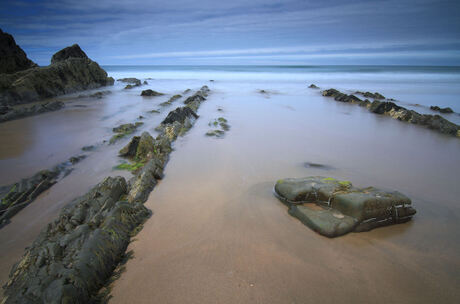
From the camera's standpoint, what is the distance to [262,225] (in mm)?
3094

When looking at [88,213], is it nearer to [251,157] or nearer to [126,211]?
[126,211]

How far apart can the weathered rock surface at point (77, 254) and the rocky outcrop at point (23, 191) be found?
1.03 meters

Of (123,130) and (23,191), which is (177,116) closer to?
(123,130)

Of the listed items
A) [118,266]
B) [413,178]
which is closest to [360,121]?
[413,178]

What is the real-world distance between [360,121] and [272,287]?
9172mm

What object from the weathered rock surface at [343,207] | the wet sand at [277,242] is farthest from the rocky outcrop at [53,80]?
the weathered rock surface at [343,207]

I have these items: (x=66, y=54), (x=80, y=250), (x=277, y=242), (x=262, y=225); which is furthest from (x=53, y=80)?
(x=277, y=242)

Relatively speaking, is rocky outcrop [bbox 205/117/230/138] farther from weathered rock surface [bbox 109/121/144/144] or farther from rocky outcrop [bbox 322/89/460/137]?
rocky outcrop [bbox 322/89/460/137]

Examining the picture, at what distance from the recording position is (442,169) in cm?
479

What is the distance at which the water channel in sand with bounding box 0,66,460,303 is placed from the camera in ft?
7.19

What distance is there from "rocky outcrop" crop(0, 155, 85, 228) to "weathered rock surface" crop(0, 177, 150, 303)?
103cm

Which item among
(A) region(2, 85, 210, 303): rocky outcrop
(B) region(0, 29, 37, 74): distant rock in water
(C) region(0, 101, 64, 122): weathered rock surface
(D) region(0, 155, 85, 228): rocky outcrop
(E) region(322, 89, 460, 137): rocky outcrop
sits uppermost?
(B) region(0, 29, 37, 74): distant rock in water

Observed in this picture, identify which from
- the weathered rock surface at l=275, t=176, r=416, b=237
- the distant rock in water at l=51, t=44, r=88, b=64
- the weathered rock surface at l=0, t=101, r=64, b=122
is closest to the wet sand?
the weathered rock surface at l=275, t=176, r=416, b=237

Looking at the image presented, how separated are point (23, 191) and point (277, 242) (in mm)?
4291
